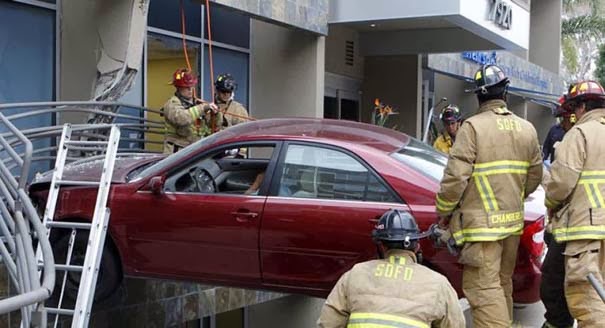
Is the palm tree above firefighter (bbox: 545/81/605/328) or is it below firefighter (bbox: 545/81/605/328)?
above

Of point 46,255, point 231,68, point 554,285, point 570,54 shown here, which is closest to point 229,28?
point 231,68

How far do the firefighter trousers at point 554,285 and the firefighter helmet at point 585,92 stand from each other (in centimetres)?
93

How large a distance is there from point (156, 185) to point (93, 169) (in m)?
0.79

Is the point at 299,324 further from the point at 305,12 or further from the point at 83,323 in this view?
the point at 83,323

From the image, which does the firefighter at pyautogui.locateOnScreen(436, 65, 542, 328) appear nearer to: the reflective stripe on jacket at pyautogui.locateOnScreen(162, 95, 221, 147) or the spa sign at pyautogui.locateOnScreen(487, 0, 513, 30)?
the reflective stripe on jacket at pyautogui.locateOnScreen(162, 95, 221, 147)

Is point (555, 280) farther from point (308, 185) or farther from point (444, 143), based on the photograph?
point (444, 143)

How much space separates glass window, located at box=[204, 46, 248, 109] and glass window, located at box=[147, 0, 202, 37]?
0.40 metres

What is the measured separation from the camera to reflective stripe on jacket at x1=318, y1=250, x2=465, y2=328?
3.10 m

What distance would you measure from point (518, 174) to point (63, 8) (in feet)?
19.0

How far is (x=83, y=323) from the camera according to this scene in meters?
4.98

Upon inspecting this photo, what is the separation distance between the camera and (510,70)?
1920cm

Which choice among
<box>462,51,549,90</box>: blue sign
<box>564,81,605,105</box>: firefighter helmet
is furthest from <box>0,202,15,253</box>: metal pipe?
<box>462,51,549,90</box>: blue sign

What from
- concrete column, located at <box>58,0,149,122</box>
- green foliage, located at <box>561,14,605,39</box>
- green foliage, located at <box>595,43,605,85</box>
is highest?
green foliage, located at <box>561,14,605,39</box>

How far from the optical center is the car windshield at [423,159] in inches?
196
